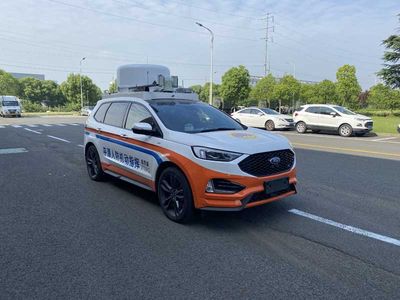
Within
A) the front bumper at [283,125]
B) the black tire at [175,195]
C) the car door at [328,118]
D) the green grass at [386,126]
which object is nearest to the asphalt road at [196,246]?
the black tire at [175,195]

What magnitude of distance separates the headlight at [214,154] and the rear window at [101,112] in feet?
10.3

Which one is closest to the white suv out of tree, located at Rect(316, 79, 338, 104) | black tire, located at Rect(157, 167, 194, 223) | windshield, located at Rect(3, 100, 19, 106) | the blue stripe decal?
the blue stripe decal

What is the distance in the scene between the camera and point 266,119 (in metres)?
22.4

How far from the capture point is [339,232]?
14.7ft

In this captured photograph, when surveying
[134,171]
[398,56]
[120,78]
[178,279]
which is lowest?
[178,279]

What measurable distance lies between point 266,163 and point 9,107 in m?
44.8

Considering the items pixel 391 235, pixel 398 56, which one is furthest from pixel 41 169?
pixel 398 56

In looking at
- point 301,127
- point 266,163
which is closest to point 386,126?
point 301,127

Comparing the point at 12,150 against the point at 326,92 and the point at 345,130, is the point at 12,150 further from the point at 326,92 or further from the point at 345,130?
the point at 326,92

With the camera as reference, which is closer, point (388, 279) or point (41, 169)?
point (388, 279)

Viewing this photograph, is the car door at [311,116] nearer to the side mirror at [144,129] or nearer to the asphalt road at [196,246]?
the asphalt road at [196,246]

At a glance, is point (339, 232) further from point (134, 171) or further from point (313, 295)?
point (134, 171)

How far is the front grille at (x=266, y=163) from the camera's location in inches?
175

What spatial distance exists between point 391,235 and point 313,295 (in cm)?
188
